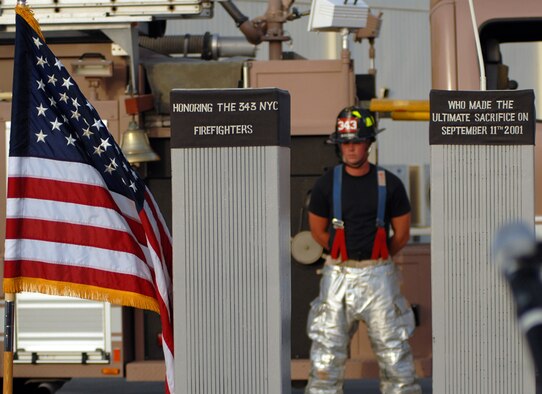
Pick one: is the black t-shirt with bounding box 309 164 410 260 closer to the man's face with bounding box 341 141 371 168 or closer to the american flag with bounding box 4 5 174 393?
the man's face with bounding box 341 141 371 168

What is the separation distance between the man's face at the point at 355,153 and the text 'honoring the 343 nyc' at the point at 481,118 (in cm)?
177

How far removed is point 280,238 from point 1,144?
3185 mm

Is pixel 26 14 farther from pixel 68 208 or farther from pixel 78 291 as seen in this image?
pixel 78 291

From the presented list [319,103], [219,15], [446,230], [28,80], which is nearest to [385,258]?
[319,103]

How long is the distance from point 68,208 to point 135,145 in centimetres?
206

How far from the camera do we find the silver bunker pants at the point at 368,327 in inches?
265

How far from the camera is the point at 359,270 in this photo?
22.3ft

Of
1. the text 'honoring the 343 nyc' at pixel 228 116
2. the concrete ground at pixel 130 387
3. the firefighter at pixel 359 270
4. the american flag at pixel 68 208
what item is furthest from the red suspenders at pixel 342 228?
the concrete ground at pixel 130 387

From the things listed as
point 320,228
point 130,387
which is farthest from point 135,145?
point 130,387

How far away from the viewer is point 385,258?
6.83 meters

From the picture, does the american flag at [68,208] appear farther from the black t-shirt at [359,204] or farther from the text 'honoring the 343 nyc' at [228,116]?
the black t-shirt at [359,204]

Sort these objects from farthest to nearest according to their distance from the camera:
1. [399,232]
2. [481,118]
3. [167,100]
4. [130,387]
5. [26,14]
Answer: [130,387], [167,100], [399,232], [26,14], [481,118]

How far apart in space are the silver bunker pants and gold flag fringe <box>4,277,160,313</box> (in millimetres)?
1737

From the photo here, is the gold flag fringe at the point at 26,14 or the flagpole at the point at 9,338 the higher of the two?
the gold flag fringe at the point at 26,14
